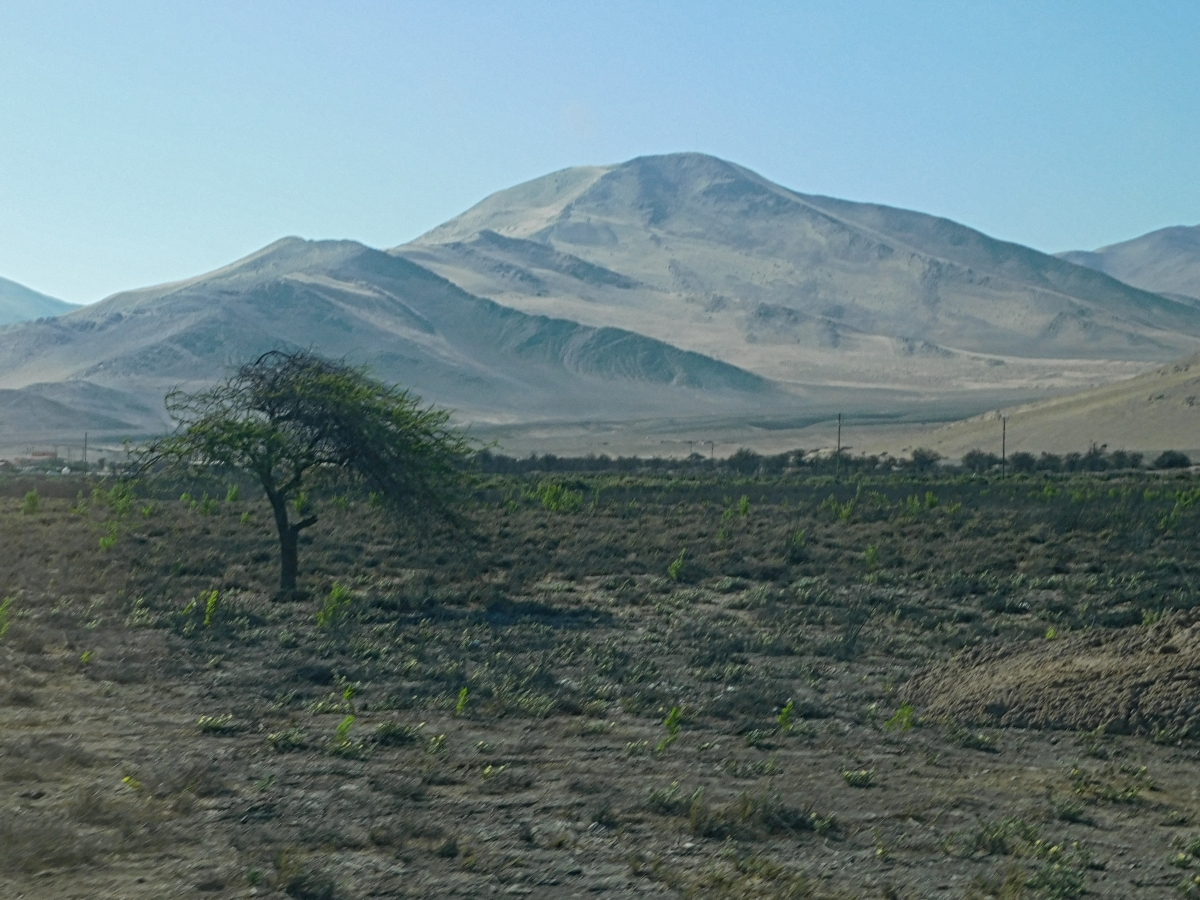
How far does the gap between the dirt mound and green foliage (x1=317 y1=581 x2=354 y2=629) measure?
7.25 meters

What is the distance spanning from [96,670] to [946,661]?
8885 mm

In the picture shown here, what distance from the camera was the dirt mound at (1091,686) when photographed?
11.9m

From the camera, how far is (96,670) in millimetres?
13297

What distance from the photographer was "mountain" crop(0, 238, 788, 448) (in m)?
149

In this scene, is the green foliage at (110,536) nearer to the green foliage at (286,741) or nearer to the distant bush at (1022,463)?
the green foliage at (286,741)

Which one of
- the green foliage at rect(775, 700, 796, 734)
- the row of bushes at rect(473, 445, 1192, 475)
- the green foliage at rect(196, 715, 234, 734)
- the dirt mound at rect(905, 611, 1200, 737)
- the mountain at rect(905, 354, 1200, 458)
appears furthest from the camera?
the mountain at rect(905, 354, 1200, 458)

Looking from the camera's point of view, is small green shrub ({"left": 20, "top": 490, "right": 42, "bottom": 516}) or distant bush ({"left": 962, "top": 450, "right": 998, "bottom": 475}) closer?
small green shrub ({"left": 20, "top": 490, "right": 42, "bottom": 516})

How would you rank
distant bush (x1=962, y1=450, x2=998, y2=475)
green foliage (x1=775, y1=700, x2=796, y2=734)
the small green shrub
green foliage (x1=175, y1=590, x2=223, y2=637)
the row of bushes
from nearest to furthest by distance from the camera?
green foliage (x1=775, y1=700, x2=796, y2=734) < green foliage (x1=175, y1=590, x2=223, y2=637) < the small green shrub < the row of bushes < distant bush (x1=962, y1=450, x2=998, y2=475)

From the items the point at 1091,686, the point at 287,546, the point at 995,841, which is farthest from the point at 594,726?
the point at 287,546

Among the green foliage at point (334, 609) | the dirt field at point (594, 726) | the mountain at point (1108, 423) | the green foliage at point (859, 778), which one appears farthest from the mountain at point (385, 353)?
the green foliage at point (859, 778)

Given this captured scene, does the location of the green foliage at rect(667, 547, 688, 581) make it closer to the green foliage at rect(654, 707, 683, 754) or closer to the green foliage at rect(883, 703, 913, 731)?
the green foliage at rect(883, 703, 913, 731)

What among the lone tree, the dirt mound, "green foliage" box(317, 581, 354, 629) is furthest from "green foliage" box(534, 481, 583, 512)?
the dirt mound

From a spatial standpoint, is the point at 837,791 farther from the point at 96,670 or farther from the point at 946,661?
the point at 96,670

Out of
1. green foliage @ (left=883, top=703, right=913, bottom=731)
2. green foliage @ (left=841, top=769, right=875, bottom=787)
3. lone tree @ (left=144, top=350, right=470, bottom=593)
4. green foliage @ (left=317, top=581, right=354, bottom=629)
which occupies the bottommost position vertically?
green foliage @ (left=883, top=703, right=913, bottom=731)
